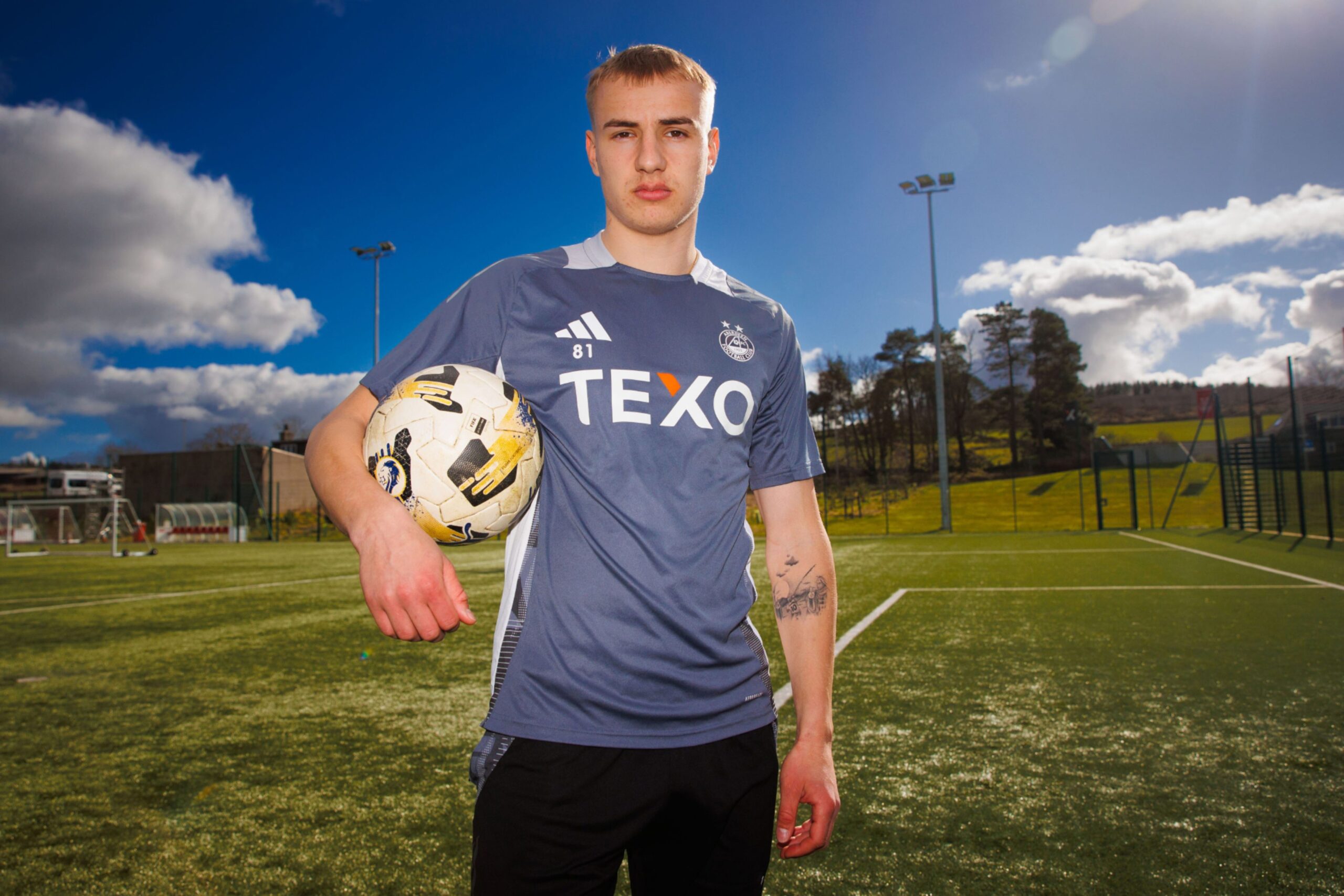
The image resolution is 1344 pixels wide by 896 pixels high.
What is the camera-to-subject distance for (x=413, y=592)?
102 cm

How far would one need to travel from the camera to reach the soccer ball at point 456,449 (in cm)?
138

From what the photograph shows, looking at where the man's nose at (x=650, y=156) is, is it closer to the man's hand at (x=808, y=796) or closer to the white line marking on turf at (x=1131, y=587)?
the man's hand at (x=808, y=796)

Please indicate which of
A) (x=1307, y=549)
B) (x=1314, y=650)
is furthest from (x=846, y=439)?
(x=1314, y=650)

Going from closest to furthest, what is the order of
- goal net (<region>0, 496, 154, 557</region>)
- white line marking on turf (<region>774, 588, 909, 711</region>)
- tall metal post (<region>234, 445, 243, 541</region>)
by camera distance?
white line marking on turf (<region>774, 588, 909, 711</region>), goal net (<region>0, 496, 154, 557</region>), tall metal post (<region>234, 445, 243, 541</region>)

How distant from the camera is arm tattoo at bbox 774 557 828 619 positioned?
165 centimetres

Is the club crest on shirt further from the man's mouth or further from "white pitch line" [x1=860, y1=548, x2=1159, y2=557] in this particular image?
"white pitch line" [x1=860, y1=548, x2=1159, y2=557]

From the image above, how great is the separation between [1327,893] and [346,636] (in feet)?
22.9

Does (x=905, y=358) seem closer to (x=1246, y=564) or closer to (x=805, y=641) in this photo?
(x=1246, y=564)

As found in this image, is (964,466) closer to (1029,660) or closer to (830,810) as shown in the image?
(1029,660)

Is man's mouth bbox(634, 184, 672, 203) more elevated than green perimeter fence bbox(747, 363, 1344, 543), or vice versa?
man's mouth bbox(634, 184, 672, 203)

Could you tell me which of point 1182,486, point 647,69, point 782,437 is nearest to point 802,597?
point 782,437

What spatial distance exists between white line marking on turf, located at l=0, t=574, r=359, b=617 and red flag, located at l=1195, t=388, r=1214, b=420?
20.7m

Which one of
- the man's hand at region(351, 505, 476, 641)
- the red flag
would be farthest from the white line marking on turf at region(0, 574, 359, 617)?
the red flag

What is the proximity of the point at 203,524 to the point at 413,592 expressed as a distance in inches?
1333
